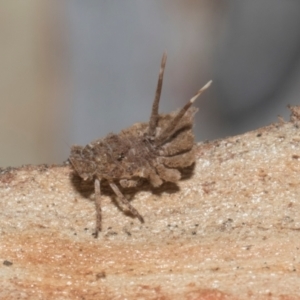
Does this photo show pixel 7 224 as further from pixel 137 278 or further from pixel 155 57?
pixel 155 57

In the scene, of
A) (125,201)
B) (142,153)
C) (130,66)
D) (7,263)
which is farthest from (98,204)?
(130,66)

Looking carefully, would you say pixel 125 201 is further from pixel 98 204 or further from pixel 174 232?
pixel 174 232

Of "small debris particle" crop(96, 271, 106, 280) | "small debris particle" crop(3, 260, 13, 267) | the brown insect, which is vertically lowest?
"small debris particle" crop(96, 271, 106, 280)

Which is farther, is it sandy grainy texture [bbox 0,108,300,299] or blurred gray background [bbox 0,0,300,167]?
blurred gray background [bbox 0,0,300,167]

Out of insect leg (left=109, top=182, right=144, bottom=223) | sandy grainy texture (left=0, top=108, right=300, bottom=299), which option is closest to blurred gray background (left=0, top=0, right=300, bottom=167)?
sandy grainy texture (left=0, top=108, right=300, bottom=299)

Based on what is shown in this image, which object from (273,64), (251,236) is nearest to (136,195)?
(251,236)

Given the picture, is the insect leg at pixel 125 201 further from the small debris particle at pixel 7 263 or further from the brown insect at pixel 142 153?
the small debris particle at pixel 7 263

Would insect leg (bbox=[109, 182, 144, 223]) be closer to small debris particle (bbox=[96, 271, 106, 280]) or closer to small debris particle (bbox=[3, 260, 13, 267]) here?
small debris particle (bbox=[96, 271, 106, 280])

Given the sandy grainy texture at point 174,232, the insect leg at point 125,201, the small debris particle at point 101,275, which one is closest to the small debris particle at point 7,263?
the sandy grainy texture at point 174,232
